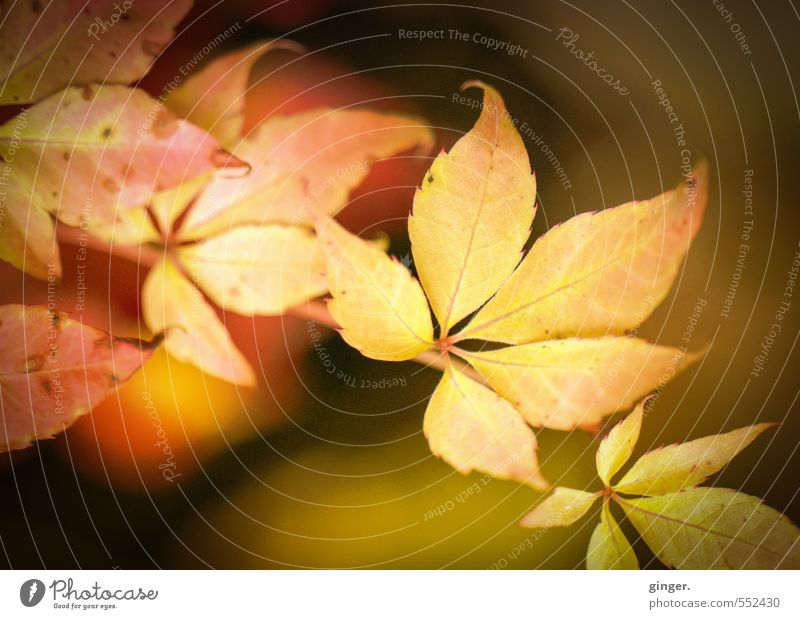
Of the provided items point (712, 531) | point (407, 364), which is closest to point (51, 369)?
point (407, 364)

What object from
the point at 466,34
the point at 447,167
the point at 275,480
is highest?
the point at 466,34

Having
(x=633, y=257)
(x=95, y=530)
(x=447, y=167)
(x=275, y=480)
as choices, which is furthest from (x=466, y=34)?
(x=95, y=530)

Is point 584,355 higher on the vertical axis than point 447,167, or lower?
lower

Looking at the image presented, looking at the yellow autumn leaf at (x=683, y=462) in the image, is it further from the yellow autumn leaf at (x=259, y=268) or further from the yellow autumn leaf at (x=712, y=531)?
the yellow autumn leaf at (x=259, y=268)

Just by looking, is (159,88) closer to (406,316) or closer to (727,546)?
(406,316)

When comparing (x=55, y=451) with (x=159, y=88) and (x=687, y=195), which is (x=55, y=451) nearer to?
(x=159, y=88)

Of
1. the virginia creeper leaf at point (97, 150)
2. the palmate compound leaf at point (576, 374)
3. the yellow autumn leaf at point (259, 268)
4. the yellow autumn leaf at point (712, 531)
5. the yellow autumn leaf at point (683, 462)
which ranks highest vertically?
the virginia creeper leaf at point (97, 150)

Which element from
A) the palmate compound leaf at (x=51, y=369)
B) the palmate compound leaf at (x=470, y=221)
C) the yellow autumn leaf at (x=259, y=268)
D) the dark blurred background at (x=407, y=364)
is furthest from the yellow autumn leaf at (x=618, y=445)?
the palmate compound leaf at (x=51, y=369)
